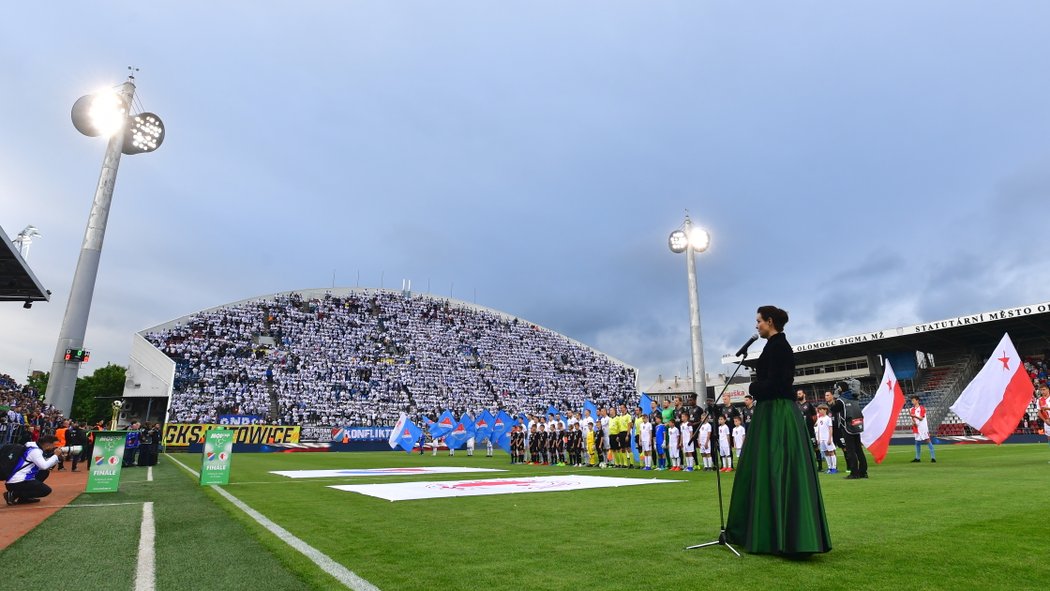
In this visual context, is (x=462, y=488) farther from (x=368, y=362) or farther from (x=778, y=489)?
(x=368, y=362)

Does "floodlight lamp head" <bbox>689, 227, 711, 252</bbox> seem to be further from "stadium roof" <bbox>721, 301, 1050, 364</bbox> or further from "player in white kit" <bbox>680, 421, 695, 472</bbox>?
"player in white kit" <bbox>680, 421, 695, 472</bbox>

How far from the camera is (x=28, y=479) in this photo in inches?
313

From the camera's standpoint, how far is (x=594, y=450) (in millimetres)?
18297

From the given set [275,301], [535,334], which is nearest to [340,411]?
[275,301]

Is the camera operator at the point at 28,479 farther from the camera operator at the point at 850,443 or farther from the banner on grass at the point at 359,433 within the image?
the banner on grass at the point at 359,433

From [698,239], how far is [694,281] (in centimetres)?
299

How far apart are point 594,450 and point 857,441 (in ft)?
29.4

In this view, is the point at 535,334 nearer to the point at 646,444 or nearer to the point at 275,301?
the point at 275,301

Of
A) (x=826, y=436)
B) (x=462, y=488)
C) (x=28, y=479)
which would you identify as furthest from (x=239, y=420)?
(x=826, y=436)

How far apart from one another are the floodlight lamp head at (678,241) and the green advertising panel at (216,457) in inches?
1075

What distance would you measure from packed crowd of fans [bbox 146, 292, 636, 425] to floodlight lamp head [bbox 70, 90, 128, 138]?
16431 millimetres

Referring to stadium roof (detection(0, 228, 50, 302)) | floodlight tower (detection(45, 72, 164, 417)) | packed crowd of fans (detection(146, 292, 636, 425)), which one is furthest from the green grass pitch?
packed crowd of fans (detection(146, 292, 636, 425))

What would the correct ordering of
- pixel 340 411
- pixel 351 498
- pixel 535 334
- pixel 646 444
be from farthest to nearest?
pixel 535 334, pixel 340 411, pixel 646 444, pixel 351 498

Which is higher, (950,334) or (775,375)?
(950,334)
